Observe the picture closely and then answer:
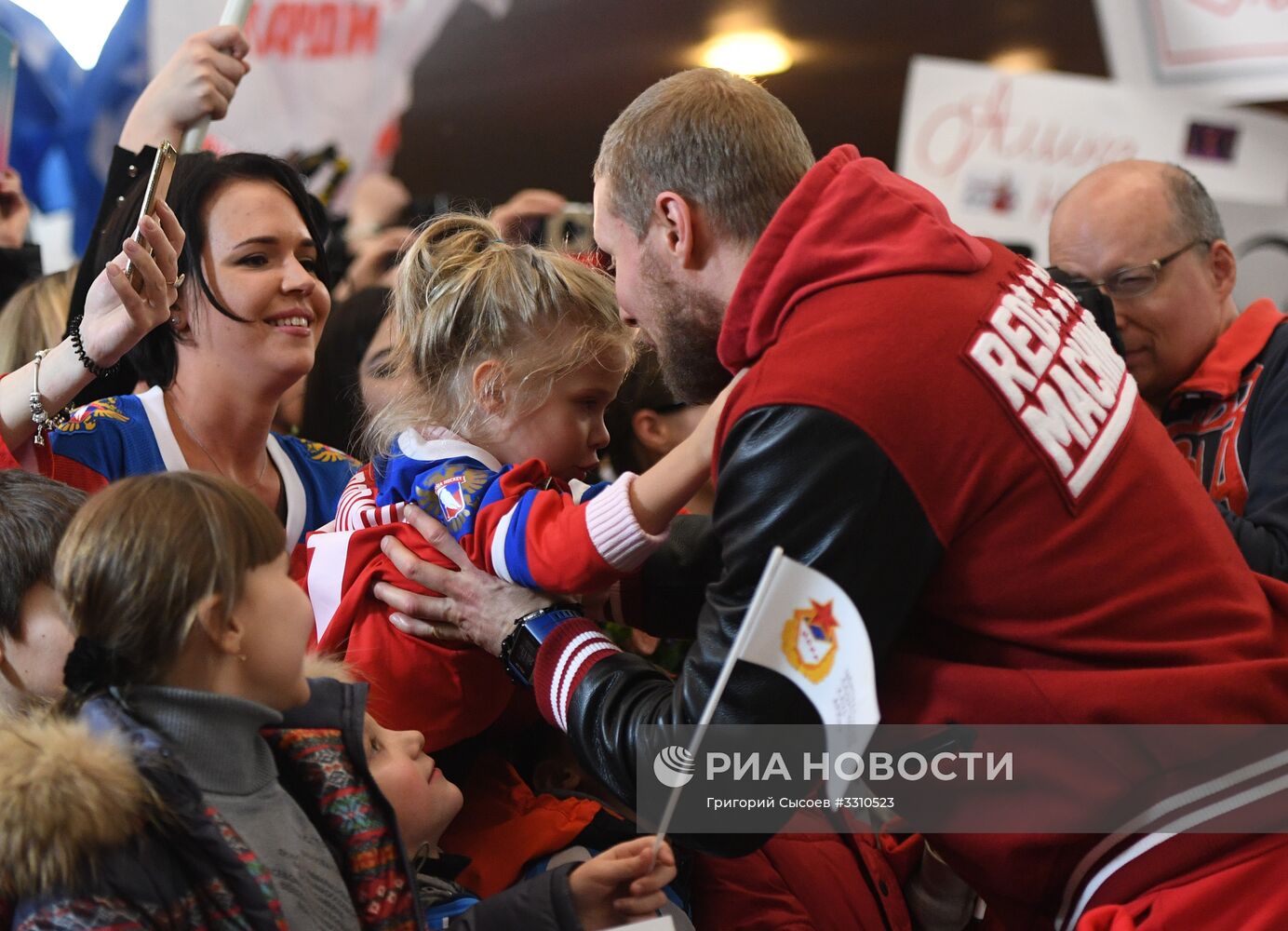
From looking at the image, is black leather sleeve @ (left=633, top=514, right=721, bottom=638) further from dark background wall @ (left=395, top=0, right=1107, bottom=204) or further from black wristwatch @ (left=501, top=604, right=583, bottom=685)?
dark background wall @ (left=395, top=0, right=1107, bottom=204)

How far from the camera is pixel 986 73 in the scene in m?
3.77

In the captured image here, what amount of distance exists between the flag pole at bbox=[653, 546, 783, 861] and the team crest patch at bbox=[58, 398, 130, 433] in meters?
1.13

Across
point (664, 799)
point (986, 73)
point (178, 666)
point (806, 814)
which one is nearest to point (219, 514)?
point (178, 666)

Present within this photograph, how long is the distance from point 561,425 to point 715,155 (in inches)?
20.1

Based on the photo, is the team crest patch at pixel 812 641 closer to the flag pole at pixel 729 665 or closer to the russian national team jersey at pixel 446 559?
the flag pole at pixel 729 665

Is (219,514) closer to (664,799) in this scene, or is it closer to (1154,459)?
(664,799)

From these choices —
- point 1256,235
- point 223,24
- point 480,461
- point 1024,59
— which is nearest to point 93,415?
point 480,461

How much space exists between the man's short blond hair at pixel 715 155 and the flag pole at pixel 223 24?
99 centimetres

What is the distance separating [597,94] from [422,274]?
2523mm

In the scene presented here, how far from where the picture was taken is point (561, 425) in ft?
6.42

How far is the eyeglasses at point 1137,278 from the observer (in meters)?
2.44

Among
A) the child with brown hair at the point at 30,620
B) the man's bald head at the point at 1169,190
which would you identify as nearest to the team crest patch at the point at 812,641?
the child with brown hair at the point at 30,620

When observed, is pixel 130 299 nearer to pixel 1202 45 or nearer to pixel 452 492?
pixel 452 492

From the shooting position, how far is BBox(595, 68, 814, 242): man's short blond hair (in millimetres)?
1618
